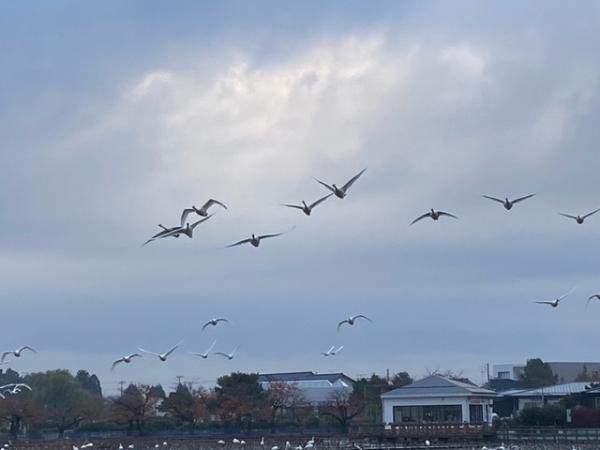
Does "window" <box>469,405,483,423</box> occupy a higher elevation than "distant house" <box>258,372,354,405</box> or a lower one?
lower

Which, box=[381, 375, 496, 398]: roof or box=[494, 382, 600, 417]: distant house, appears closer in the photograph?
box=[381, 375, 496, 398]: roof

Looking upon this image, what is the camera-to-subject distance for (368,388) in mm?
136500

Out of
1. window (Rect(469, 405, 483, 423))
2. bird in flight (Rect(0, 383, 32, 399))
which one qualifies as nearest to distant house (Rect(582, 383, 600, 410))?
window (Rect(469, 405, 483, 423))

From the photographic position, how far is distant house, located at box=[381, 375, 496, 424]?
98.8 metres

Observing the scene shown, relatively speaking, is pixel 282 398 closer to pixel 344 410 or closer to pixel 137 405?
pixel 344 410

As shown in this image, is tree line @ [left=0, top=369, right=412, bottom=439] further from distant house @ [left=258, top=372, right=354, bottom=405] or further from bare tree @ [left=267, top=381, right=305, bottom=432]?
distant house @ [left=258, top=372, right=354, bottom=405]

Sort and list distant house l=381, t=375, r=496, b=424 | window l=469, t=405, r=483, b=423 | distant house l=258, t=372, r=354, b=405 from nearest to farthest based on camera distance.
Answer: distant house l=381, t=375, r=496, b=424 → window l=469, t=405, r=483, b=423 → distant house l=258, t=372, r=354, b=405

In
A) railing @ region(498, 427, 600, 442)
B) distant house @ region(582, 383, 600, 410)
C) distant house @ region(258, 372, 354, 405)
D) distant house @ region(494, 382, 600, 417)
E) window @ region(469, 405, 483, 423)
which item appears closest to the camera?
railing @ region(498, 427, 600, 442)

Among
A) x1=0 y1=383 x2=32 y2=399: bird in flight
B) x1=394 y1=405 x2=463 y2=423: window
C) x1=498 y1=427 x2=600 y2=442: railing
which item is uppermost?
x1=0 y1=383 x2=32 y2=399: bird in flight

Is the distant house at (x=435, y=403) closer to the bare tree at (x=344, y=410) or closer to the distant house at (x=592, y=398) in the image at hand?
the bare tree at (x=344, y=410)

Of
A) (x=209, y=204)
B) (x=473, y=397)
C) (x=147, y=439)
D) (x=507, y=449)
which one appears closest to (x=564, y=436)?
(x=507, y=449)

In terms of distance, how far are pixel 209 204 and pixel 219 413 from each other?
213 ft

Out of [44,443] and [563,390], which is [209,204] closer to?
[44,443]

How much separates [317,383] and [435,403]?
6273cm
